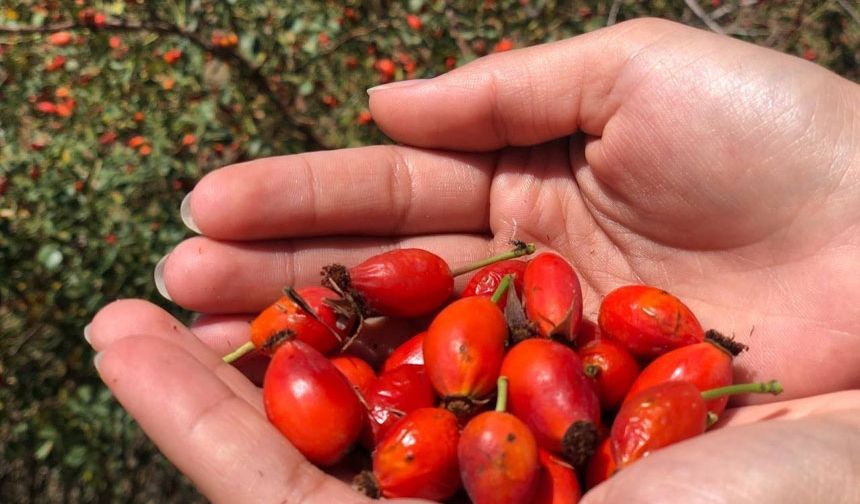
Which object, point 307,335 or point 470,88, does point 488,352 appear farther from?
point 470,88

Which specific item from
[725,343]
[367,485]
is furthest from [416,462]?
[725,343]

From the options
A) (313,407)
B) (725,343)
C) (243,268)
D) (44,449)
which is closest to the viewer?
(313,407)

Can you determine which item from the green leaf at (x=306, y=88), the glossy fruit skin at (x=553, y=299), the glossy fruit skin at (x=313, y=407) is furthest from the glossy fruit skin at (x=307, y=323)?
the green leaf at (x=306, y=88)

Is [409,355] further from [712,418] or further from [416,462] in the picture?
[712,418]

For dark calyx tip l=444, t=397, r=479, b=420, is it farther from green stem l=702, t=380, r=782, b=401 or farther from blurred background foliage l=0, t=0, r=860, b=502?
blurred background foliage l=0, t=0, r=860, b=502

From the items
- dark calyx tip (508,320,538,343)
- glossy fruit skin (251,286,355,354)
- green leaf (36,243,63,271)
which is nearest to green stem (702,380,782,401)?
dark calyx tip (508,320,538,343)
